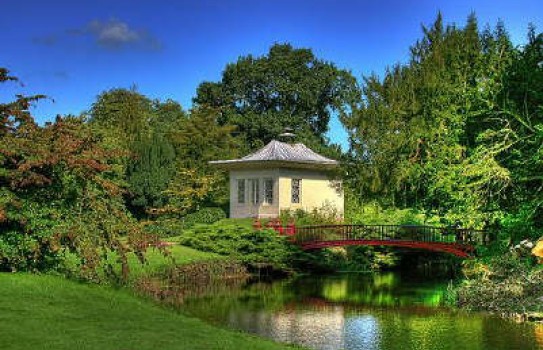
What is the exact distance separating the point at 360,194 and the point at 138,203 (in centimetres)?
1347

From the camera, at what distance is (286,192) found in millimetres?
37125

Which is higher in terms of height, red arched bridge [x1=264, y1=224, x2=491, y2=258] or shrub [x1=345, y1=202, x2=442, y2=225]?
shrub [x1=345, y1=202, x2=442, y2=225]

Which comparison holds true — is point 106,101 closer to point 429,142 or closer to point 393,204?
point 393,204

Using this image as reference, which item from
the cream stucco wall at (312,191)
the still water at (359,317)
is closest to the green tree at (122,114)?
the cream stucco wall at (312,191)

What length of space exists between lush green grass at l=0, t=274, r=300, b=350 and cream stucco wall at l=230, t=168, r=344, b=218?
21.9 metres

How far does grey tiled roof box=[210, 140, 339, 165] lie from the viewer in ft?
122

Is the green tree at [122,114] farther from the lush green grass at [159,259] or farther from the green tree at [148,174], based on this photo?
the lush green grass at [159,259]

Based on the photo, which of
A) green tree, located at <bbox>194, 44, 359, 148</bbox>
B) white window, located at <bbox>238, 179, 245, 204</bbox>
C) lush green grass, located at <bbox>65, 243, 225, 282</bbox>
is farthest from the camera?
green tree, located at <bbox>194, 44, 359, 148</bbox>

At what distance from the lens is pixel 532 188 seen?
76.6ft

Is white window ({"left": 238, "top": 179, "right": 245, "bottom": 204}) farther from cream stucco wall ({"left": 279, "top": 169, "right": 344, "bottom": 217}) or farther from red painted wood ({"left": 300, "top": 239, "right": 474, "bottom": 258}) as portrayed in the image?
red painted wood ({"left": 300, "top": 239, "right": 474, "bottom": 258})

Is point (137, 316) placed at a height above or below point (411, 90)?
below

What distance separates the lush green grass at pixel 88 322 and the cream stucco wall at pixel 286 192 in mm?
21926

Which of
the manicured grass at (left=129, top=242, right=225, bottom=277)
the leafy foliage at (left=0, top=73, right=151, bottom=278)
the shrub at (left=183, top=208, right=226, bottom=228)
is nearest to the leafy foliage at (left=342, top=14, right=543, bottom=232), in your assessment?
the manicured grass at (left=129, top=242, right=225, bottom=277)

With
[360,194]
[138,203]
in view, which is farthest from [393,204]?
[138,203]
